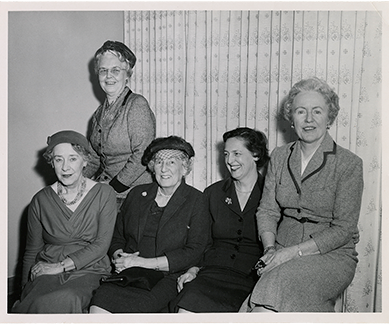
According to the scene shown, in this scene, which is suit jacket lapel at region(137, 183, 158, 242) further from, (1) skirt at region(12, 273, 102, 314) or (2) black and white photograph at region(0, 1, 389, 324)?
(1) skirt at region(12, 273, 102, 314)

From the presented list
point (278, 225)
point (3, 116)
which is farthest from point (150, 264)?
point (3, 116)

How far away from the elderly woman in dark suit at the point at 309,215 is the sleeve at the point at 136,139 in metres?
0.75

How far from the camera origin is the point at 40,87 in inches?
106

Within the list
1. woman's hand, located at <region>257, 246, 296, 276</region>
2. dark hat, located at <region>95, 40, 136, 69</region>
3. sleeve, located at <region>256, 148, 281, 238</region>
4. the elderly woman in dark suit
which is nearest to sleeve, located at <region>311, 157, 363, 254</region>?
the elderly woman in dark suit

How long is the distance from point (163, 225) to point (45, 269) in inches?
24.4

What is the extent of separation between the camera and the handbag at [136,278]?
1922 millimetres

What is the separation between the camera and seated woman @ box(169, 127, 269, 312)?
193cm

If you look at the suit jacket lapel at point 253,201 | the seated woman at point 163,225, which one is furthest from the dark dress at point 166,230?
the suit jacket lapel at point 253,201

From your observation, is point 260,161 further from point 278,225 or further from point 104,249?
point 104,249

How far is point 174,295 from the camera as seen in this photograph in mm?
1980

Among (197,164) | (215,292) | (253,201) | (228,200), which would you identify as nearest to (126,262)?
(215,292)

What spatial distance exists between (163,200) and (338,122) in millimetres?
1141

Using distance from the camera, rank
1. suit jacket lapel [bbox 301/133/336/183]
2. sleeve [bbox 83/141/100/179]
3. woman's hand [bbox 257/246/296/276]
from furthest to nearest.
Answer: sleeve [bbox 83/141/100/179] → suit jacket lapel [bbox 301/133/336/183] → woman's hand [bbox 257/246/296/276]

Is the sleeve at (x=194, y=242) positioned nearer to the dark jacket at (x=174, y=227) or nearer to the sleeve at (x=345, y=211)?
the dark jacket at (x=174, y=227)
